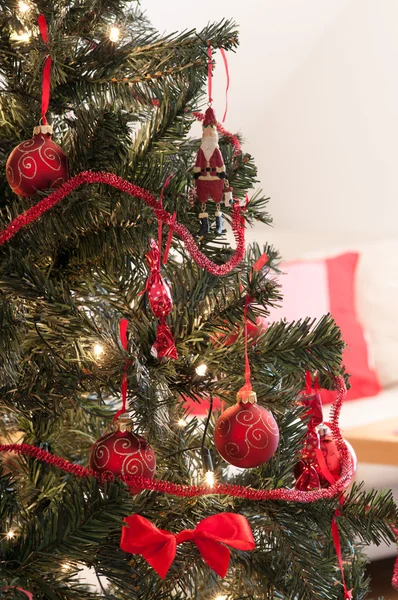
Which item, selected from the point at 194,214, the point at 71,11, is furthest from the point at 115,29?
the point at 194,214

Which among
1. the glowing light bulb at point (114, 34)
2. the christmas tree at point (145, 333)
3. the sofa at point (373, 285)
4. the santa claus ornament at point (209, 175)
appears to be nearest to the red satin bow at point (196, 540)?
the christmas tree at point (145, 333)

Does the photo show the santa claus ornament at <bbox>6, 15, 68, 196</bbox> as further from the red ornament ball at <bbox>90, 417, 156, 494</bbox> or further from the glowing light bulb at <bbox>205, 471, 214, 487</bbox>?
Answer: the glowing light bulb at <bbox>205, 471, 214, 487</bbox>

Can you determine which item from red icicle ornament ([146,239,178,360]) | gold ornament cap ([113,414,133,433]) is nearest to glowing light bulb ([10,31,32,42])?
red icicle ornament ([146,239,178,360])

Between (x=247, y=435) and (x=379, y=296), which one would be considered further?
(x=379, y=296)

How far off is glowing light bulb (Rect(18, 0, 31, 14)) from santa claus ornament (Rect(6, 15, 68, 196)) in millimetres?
39

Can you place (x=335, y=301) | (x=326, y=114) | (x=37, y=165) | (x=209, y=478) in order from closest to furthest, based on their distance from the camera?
(x=37, y=165) → (x=209, y=478) → (x=335, y=301) → (x=326, y=114)

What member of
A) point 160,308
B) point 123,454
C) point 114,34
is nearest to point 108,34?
point 114,34

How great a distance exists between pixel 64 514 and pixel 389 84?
2325 millimetres

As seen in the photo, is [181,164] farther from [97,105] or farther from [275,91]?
[275,91]

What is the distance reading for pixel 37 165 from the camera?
1.99ft

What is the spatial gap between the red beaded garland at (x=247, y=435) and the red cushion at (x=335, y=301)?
145cm

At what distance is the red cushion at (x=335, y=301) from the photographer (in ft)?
7.16

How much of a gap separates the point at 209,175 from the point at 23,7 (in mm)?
222

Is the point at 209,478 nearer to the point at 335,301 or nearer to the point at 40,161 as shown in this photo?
the point at 40,161
